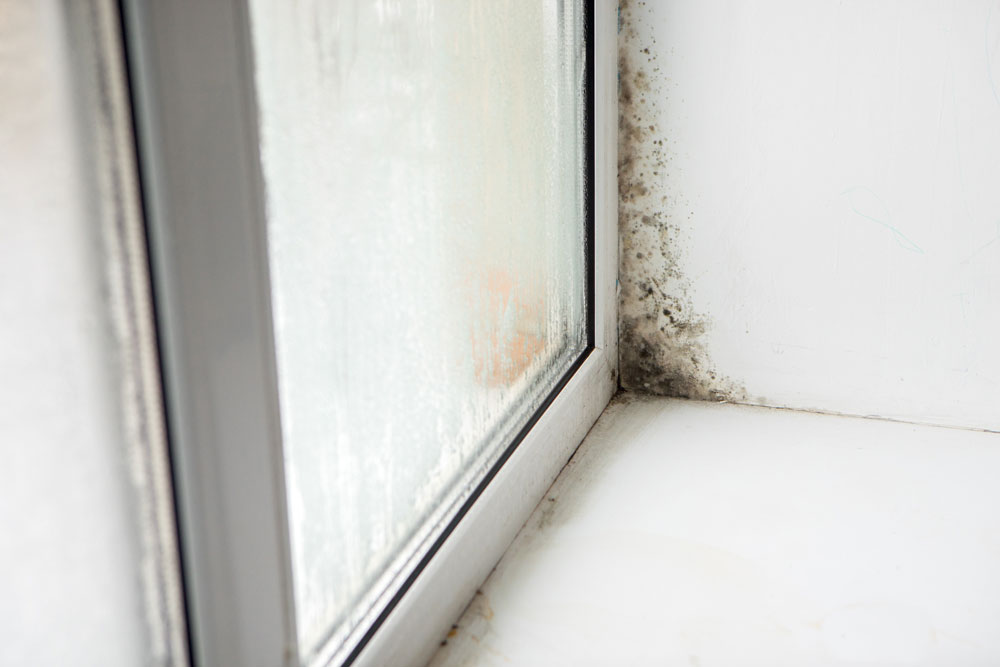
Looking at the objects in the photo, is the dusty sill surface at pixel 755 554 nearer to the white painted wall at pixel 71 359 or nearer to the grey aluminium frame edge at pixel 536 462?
the grey aluminium frame edge at pixel 536 462

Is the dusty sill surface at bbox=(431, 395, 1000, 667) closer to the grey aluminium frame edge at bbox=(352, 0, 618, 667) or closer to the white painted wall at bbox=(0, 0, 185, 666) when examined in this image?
the grey aluminium frame edge at bbox=(352, 0, 618, 667)

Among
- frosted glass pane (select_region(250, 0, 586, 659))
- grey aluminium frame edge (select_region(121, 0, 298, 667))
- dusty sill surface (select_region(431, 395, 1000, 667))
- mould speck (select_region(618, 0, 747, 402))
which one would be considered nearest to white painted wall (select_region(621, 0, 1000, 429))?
mould speck (select_region(618, 0, 747, 402))

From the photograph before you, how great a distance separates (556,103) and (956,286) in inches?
25.8

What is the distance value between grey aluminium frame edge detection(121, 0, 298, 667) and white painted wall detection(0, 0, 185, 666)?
0.6 inches

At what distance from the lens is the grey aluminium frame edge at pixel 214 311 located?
0.43 metres

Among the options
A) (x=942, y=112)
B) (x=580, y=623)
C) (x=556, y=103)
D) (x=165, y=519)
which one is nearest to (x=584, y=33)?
(x=556, y=103)

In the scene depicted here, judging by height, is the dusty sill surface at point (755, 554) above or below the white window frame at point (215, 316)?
below

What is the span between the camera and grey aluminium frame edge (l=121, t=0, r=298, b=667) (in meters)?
0.43

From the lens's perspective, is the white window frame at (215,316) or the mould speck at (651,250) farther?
the mould speck at (651,250)

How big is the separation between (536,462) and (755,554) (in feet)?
0.93

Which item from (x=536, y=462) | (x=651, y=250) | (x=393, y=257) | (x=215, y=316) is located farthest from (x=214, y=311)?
(x=651, y=250)

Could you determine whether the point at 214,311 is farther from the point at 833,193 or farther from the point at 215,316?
the point at 833,193

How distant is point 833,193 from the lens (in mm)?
1243

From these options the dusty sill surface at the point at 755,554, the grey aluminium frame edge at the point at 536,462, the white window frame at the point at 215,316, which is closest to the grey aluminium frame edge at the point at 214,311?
the white window frame at the point at 215,316
